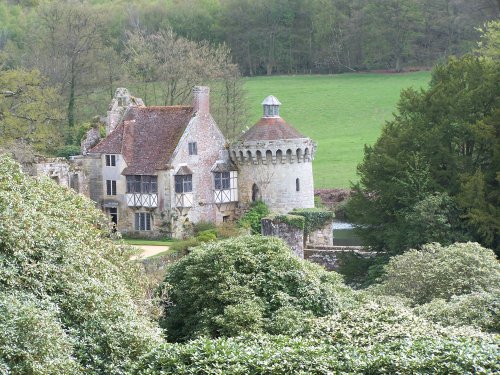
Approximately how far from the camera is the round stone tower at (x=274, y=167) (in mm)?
58438

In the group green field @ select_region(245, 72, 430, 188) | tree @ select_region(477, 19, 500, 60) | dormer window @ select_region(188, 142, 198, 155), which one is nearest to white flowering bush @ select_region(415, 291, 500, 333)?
dormer window @ select_region(188, 142, 198, 155)

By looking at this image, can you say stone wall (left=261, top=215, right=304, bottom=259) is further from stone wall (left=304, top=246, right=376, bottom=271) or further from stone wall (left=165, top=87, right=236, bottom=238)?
stone wall (left=165, top=87, right=236, bottom=238)

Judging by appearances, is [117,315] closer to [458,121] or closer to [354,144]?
[458,121]

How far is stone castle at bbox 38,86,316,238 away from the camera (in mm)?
57031

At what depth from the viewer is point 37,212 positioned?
26734 mm

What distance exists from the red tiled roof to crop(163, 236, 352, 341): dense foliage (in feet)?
→ 88.8

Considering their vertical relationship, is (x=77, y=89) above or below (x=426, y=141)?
above

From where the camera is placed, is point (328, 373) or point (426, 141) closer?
point (328, 373)

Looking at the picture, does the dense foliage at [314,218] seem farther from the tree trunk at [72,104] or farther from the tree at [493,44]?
the tree trunk at [72,104]

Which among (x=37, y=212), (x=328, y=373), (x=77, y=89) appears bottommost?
(x=328, y=373)

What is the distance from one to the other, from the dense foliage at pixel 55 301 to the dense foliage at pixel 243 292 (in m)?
2.42

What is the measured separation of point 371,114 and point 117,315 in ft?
243

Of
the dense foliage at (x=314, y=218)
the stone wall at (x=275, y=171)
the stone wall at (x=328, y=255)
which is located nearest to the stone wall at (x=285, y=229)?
the stone wall at (x=328, y=255)

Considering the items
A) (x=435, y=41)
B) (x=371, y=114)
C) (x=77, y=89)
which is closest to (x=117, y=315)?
(x=77, y=89)
